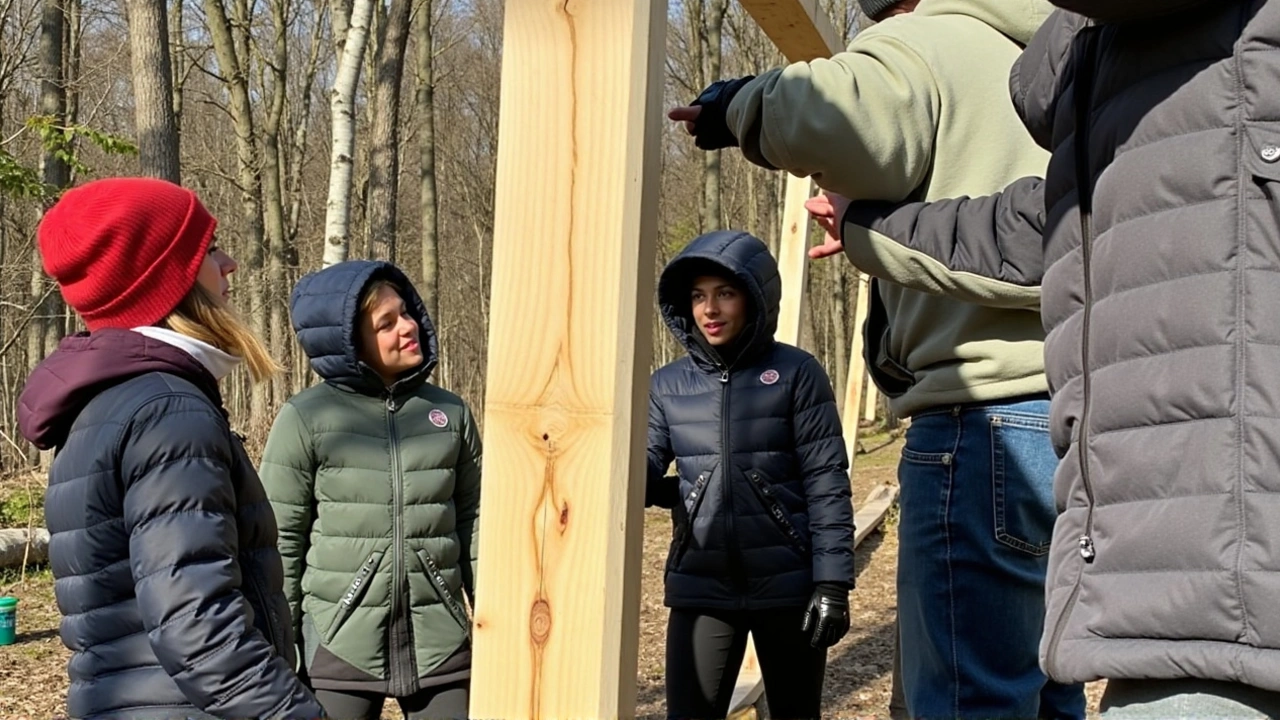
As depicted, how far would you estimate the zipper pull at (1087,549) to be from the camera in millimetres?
1664

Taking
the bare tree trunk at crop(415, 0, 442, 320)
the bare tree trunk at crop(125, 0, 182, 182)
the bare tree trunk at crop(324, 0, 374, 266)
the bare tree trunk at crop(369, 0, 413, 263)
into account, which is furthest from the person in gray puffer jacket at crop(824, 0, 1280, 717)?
the bare tree trunk at crop(415, 0, 442, 320)

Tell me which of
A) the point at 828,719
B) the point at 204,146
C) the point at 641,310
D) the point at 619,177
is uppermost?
the point at 204,146

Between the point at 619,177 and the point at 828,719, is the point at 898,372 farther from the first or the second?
the point at 828,719

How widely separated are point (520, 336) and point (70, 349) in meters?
1.32

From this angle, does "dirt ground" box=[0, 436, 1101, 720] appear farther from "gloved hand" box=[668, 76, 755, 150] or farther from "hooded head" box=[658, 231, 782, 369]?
"gloved hand" box=[668, 76, 755, 150]

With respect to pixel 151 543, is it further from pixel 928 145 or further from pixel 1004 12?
pixel 1004 12

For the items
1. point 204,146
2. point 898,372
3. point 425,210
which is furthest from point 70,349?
point 204,146

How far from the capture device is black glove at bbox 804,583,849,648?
382 centimetres

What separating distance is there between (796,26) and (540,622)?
246cm

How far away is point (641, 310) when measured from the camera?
1738 mm

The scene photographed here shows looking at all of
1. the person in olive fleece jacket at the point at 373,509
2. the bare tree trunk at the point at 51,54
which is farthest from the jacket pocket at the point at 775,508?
the bare tree trunk at the point at 51,54

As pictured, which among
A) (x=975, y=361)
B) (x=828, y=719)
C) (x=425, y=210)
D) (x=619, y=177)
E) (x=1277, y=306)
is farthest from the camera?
(x=425, y=210)

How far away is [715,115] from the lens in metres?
2.40

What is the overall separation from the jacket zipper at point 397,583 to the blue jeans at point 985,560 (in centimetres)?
166
